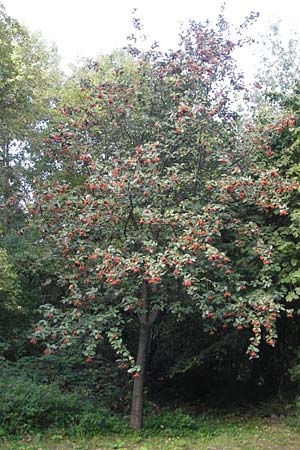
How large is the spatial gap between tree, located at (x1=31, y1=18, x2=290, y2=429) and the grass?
17.5 inches

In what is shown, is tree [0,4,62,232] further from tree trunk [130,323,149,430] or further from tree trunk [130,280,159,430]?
tree trunk [130,323,149,430]

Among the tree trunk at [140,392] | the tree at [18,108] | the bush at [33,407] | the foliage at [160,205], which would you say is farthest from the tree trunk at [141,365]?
the tree at [18,108]

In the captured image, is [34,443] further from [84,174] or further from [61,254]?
[84,174]

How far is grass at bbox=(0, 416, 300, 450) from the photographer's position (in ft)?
15.8

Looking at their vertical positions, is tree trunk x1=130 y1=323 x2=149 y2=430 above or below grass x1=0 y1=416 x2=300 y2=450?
above

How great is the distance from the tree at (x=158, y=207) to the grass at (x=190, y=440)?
44 cm

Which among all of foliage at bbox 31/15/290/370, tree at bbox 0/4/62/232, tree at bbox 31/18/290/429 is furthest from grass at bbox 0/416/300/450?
tree at bbox 0/4/62/232

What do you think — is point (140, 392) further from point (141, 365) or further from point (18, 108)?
point (18, 108)

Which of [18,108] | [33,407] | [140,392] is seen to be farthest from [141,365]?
[18,108]

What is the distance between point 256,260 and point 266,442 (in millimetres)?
2121

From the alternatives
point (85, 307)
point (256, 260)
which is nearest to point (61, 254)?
point (85, 307)

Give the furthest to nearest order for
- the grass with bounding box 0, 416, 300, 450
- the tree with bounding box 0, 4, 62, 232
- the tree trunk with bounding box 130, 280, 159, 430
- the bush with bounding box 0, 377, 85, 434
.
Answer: the tree with bounding box 0, 4, 62, 232, the tree trunk with bounding box 130, 280, 159, 430, the bush with bounding box 0, 377, 85, 434, the grass with bounding box 0, 416, 300, 450

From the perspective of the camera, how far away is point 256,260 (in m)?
5.82

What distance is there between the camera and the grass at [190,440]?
4.82m
